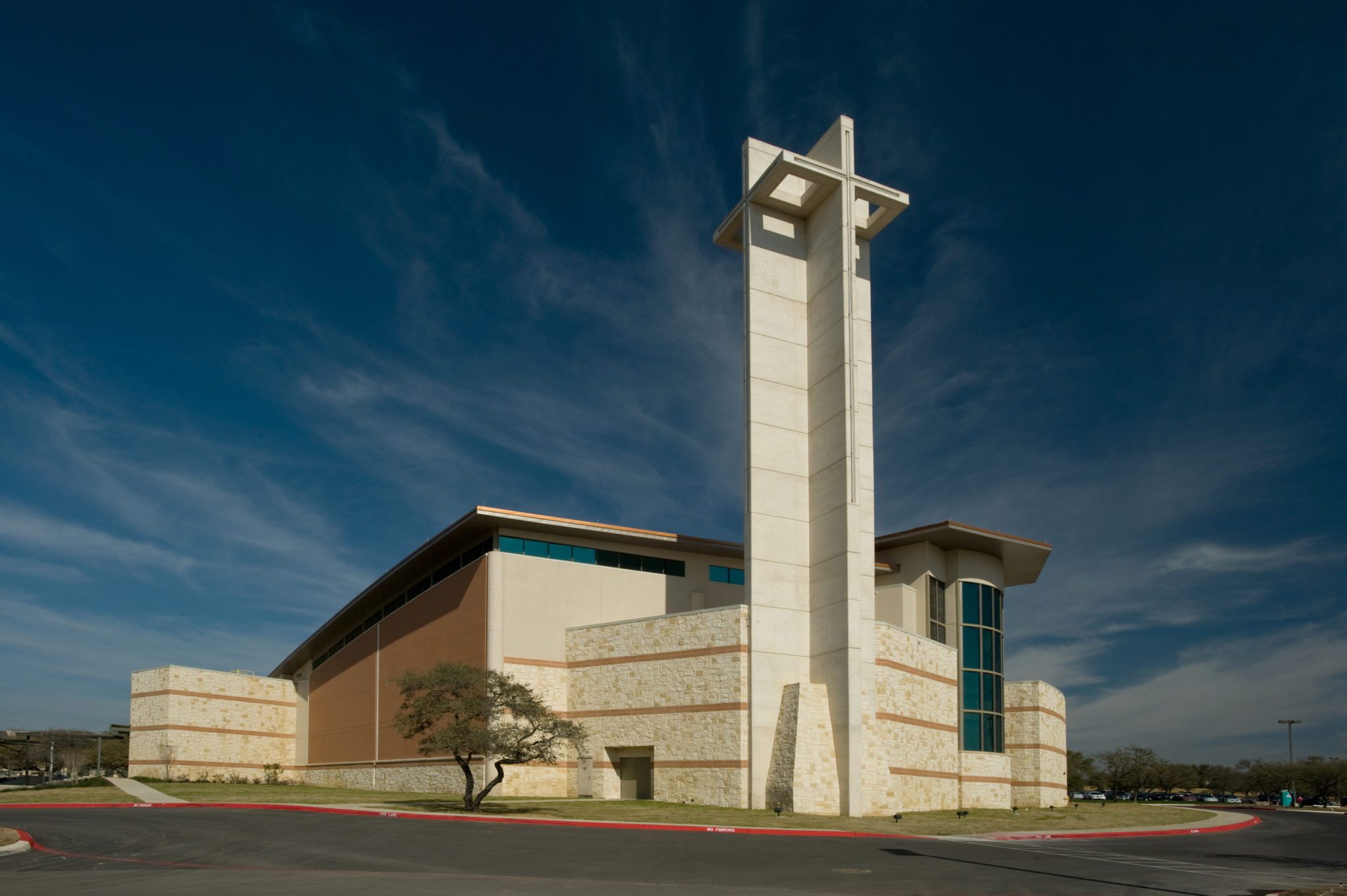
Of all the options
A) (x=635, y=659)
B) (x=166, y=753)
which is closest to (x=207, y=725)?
(x=166, y=753)

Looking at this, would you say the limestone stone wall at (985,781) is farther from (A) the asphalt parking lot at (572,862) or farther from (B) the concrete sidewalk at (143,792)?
(B) the concrete sidewalk at (143,792)

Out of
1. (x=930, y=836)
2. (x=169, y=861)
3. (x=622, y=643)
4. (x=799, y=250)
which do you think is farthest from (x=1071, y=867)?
(x=799, y=250)

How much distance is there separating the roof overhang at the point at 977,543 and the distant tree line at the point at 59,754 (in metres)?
87.2

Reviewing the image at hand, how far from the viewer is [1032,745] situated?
185 ft

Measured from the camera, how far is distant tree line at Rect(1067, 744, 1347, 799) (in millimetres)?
107750

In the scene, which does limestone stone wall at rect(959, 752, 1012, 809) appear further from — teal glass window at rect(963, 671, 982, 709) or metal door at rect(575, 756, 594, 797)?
metal door at rect(575, 756, 594, 797)

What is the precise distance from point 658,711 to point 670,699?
80 cm

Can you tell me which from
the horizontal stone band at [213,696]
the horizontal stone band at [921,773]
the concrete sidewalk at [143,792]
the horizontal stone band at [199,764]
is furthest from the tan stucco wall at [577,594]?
the horizontal stone band at [213,696]

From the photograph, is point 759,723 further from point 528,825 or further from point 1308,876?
point 1308,876

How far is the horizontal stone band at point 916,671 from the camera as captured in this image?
40.9 meters

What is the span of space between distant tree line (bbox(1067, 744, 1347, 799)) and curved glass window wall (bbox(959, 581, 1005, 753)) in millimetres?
48423

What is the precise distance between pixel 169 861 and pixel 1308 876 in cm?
2032

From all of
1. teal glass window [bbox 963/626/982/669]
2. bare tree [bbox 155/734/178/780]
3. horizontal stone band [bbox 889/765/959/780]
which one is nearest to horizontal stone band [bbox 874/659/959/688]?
teal glass window [bbox 963/626/982/669]

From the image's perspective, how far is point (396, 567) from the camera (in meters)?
54.6
